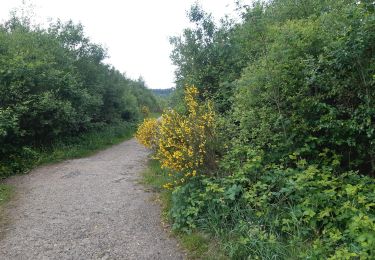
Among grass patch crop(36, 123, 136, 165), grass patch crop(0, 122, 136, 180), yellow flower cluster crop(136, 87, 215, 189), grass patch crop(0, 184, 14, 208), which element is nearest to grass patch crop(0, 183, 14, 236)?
grass patch crop(0, 184, 14, 208)

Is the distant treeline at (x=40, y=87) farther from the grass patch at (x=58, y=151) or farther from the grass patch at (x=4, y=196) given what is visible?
the grass patch at (x=4, y=196)

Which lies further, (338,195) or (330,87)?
(330,87)

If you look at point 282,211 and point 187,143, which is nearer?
point 282,211

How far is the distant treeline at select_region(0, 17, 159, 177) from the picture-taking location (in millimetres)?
8953

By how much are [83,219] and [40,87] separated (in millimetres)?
6521

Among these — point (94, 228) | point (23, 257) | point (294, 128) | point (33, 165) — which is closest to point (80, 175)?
point (33, 165)

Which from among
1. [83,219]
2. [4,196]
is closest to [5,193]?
[4,196]

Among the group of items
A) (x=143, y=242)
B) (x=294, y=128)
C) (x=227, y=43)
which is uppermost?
(x=227, y=43)

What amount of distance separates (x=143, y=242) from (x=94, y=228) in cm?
92

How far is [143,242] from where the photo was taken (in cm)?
445

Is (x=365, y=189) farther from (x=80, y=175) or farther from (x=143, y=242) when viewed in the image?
(x=80, y=175)

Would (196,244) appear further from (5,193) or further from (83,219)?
(5,193)

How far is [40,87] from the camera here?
10148mm

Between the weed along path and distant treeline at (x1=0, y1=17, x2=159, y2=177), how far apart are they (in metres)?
1.70
